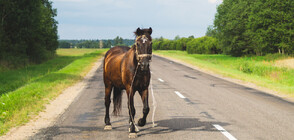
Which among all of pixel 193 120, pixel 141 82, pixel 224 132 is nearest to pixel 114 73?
pixel 141 82

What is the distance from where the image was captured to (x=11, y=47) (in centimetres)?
3195

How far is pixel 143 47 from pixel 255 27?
4447 cm

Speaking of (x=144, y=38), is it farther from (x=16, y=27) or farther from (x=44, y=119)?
(x=16, y=27)

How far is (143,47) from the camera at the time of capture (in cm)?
527

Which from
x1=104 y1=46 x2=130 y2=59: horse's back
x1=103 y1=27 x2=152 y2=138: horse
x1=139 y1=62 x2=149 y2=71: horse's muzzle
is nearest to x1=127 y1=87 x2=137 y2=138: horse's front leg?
x1=103 y1=27 x2=152 y2=138: horse

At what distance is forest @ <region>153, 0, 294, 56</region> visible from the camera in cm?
4094

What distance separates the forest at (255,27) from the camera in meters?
40.9

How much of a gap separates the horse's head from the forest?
39.5m

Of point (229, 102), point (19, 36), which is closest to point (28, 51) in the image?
point (19, 36)

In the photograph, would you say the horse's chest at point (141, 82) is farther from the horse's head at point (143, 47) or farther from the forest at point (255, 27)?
the forest at point (255, 27)

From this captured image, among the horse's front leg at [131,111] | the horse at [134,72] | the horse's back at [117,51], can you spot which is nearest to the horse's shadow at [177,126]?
the horse's front leg at [131,111]

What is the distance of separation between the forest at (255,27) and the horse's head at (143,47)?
39.5 metres

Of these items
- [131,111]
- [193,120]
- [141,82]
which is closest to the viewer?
[141,82]

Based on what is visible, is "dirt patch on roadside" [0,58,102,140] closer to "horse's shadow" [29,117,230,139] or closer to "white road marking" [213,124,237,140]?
"horse's shadow" [29,117,230,139]
